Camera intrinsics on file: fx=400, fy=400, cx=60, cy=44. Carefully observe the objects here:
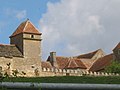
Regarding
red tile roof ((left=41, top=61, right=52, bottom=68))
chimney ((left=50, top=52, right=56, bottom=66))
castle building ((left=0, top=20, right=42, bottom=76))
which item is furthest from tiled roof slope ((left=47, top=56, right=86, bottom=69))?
castle building ((left=0, top=20, right=42, bottom=76))

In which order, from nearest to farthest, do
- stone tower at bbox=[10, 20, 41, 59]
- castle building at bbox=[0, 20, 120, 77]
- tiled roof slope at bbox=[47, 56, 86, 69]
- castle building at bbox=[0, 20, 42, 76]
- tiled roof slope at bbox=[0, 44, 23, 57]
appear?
1. tiled roof slope at bbox=[0, 44, 23, 57]
2. castle building at bbox=[0, 20, 120, 77]
3. castle building at bbox=[0, 20, 42, 76]
4. stone tower at bbox=[10, 20, 41, 59]
5. tiled roof slope at bbox=[47, 56, 86, 69]

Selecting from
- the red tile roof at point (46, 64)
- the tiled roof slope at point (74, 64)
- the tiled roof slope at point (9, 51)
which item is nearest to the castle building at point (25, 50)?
the tiled roof slope at point (9, 51)

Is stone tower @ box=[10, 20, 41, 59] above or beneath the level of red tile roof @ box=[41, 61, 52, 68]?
above

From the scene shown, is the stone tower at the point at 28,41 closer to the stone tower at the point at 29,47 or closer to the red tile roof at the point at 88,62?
the stone tower at the point at 29,47

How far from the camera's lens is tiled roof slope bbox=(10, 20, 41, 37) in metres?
67.6

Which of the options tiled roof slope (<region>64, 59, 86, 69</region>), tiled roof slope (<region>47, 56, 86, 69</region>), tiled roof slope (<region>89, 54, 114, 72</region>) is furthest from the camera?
tiled roof slope (<region>89, 54, 114, 72</region>)

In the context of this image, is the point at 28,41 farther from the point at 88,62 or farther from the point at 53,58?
the point at 88,62

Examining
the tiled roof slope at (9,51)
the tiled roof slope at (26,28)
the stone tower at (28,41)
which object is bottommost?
the tiled roof slope at (9,51)

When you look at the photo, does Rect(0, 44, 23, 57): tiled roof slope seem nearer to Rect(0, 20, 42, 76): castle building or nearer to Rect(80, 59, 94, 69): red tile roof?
Rect(0, 20, 42, 76): castle building

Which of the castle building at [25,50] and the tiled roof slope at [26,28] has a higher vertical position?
the tiled roof slope at [26,28]

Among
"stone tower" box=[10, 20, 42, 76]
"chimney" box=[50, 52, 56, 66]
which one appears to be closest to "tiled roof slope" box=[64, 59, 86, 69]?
"chimney" box=[50, 52, 56, 66]

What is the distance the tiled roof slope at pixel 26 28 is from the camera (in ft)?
222

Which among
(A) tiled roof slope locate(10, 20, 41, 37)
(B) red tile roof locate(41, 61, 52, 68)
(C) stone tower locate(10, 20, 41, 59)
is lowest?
(B) red tile roof locate(41, 61, 52, 68)

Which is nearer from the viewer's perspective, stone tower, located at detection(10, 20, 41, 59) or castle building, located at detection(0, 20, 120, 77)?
castle building, located at detection(0, 20, 120, 77)
